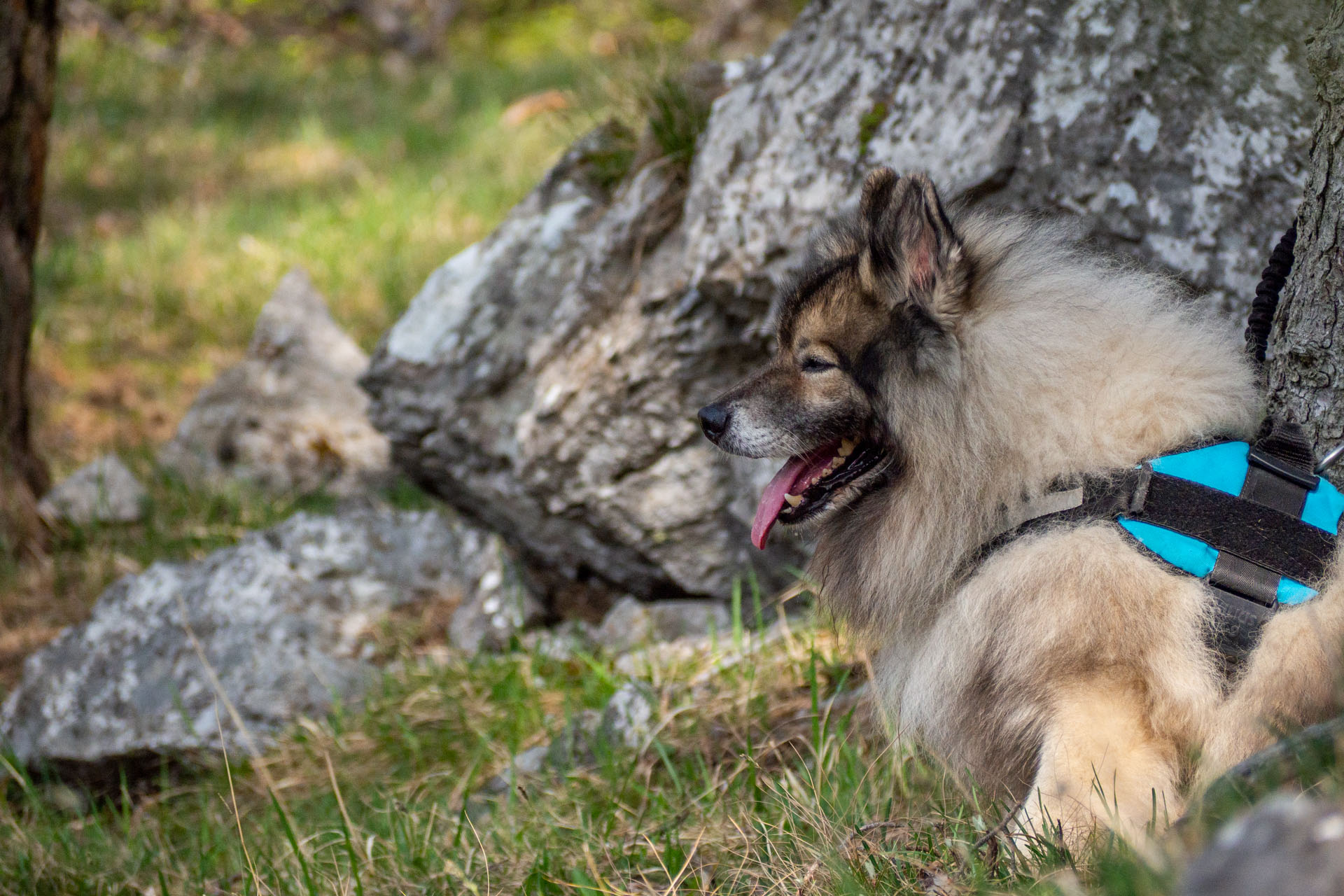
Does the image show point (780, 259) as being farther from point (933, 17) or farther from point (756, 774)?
point (756, 774)

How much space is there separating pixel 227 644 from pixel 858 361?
110 inches

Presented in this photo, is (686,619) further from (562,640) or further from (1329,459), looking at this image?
(1329,459)

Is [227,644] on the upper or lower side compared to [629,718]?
lower

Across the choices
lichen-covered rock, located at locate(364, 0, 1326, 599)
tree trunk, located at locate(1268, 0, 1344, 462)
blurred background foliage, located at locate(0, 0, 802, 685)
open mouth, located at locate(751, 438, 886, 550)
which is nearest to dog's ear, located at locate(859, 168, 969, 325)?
open mouth, located at locate(751, 438, 886, 550)

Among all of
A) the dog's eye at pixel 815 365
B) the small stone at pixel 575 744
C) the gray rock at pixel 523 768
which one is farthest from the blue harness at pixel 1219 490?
the gray rock at pixel 523 768

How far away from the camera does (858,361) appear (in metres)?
2.29

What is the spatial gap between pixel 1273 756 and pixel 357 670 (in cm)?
327

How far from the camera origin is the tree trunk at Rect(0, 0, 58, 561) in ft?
14.5

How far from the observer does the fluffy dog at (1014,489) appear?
1863 mm

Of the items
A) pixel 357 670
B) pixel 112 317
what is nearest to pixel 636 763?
pixel 357 670

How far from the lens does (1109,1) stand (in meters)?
2.90

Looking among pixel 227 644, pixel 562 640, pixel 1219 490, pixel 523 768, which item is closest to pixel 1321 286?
pixel 1219 490

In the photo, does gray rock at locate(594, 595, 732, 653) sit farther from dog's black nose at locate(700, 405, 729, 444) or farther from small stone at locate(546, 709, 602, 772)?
dog's black nose at locate(700, 405, 729, 444)

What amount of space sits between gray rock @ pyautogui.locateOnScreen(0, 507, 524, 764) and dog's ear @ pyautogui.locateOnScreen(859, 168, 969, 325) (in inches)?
104
